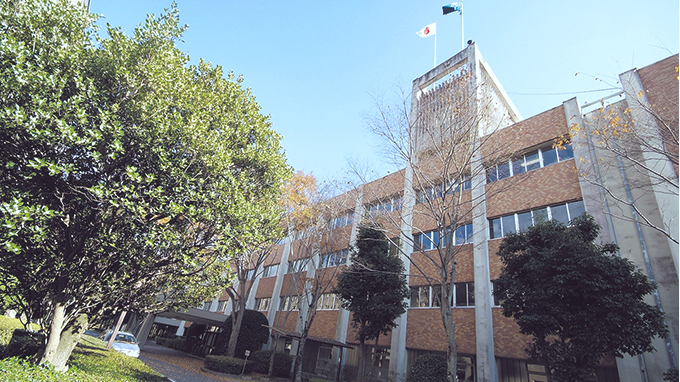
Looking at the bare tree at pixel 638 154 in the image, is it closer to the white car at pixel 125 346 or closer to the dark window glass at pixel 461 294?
the dark window glass at pixel 461 294

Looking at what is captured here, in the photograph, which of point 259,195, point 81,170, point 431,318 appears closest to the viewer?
point 81,170

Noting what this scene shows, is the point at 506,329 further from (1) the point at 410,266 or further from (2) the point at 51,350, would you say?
(2) the point at 51,350

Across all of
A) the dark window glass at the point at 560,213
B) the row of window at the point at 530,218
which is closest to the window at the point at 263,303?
the row of window at the point at 530,218

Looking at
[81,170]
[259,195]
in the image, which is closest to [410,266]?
[259,195]

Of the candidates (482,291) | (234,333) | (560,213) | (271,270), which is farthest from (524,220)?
(271,270)

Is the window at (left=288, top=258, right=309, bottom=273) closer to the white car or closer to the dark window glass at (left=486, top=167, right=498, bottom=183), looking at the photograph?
the white car

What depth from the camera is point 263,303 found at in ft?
100

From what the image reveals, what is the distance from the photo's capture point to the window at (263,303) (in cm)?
2985

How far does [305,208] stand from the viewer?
66.1 ft

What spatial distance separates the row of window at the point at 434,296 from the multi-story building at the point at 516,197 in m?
0.06

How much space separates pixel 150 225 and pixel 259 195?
11.9 ft

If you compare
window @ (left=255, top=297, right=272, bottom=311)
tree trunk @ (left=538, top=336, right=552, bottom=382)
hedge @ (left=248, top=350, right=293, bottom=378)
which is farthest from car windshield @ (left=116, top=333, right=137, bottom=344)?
tree trunk @ (left=538, top=336, right=552, bottom=382)

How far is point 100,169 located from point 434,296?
1552cm

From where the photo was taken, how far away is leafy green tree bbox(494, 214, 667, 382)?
929 cm
